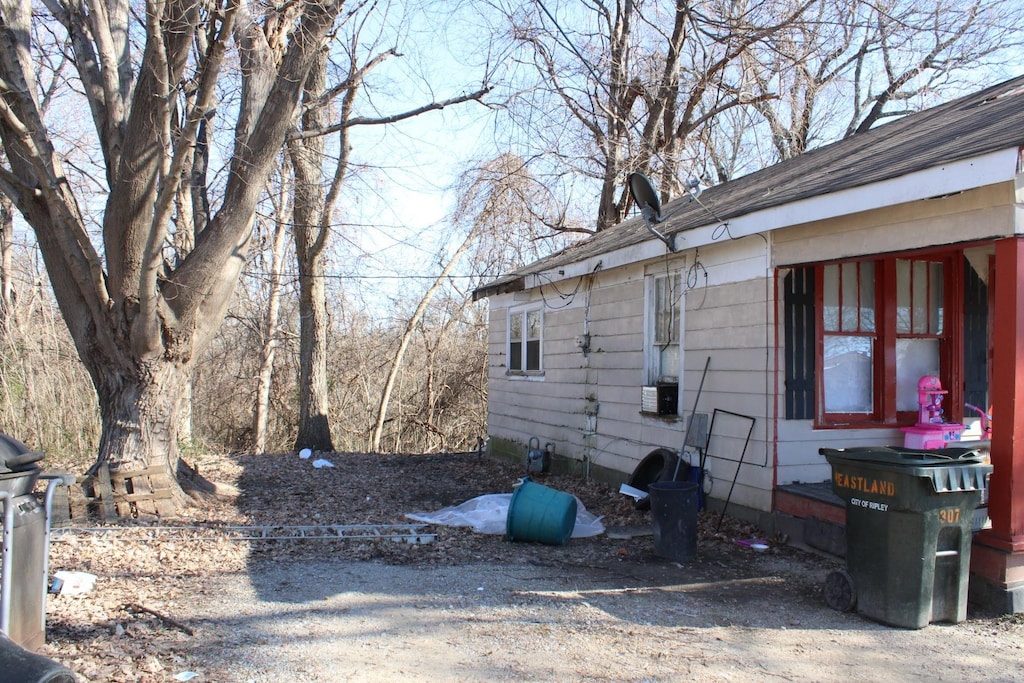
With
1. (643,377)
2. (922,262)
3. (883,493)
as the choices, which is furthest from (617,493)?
(883,493)

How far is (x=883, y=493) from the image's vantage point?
484cm

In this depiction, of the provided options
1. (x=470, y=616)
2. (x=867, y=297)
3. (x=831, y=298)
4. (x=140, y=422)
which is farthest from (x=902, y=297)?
(x=140, y=422)

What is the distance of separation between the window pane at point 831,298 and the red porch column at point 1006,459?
2.38 meters

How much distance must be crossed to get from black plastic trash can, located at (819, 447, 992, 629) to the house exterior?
1.34 feet

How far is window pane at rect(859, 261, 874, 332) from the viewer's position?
7789mm

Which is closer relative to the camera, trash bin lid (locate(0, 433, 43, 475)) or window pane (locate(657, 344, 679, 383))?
trash bin lid (locate(0, 433, 43, 475))

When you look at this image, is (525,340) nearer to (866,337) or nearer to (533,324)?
(533,324)

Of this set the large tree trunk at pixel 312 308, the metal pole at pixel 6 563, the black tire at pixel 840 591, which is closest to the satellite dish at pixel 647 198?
the black tire at pixel 840 591

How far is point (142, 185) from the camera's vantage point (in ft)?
23.8

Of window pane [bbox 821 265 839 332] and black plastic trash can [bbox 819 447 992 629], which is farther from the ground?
window pane [bbox 821 265 839 332]

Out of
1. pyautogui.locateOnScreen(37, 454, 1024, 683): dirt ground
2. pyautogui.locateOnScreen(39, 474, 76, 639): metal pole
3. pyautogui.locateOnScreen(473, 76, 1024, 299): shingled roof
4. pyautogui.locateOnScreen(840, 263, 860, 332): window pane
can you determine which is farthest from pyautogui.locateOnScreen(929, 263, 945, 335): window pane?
pyautogui.locateOnScreen(39, 474, 76, 639): metal pole

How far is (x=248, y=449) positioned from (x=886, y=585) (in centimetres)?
1486

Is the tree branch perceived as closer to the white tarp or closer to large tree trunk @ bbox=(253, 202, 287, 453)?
the white tarp

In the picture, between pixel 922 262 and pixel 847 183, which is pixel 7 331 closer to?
pixel 847 183
